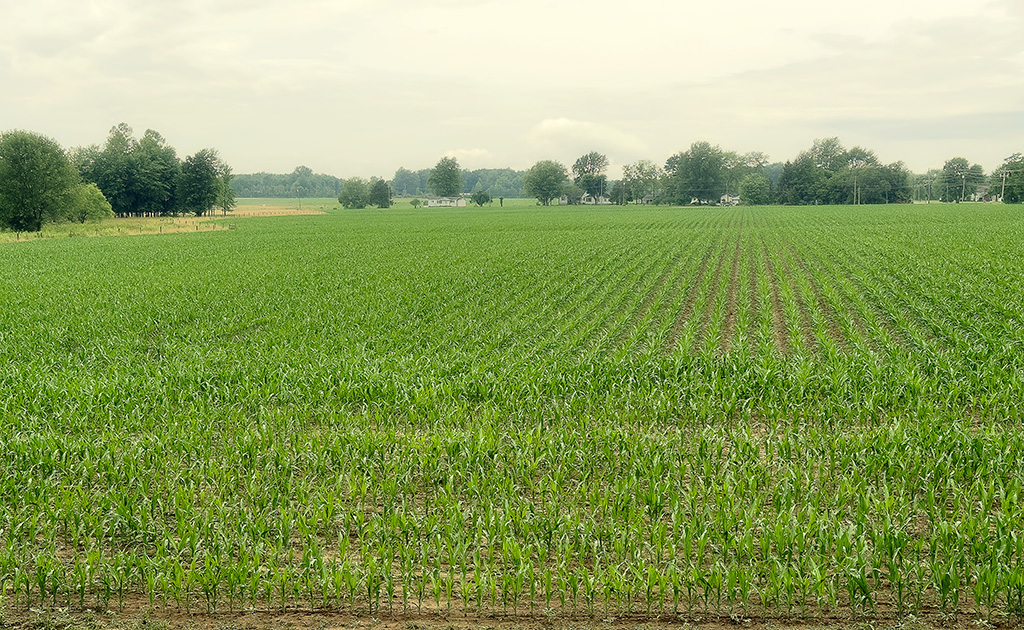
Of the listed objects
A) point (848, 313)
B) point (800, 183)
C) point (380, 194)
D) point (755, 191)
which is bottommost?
point (848, 313)

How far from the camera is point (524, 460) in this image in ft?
25.9

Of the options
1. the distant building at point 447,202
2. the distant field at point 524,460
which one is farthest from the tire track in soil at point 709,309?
the distant building at point 447,202

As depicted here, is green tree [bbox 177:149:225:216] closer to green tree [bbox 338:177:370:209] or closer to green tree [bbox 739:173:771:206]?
green tree [bbox 338:177:370:209]

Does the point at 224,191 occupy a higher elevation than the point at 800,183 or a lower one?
lower

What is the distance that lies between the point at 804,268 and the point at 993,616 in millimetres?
25160

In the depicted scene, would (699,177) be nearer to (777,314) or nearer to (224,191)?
(224,191)

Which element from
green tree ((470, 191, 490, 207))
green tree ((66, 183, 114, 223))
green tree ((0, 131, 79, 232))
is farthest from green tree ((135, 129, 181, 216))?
green tree ((470, 191, 490, 207))

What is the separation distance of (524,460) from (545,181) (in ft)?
A: 558

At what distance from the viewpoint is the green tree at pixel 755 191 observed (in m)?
156

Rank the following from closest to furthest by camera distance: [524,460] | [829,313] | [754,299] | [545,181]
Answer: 1. [524,460]
2. [829,313]
3. [754,299]
4. [545,181]

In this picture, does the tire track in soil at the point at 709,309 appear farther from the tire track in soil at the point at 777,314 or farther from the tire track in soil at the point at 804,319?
the tire track in soil at the point at 804,319

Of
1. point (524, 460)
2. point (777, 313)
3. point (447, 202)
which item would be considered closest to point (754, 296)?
point (777, 313)

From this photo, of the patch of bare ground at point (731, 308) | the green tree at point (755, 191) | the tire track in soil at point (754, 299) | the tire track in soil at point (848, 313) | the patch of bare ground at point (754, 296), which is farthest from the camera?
the green tree at point (755, 191)

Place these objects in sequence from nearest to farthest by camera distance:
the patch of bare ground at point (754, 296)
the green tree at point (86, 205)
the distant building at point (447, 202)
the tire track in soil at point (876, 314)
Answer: the tire track in soil at point (876, 314) < the patch of bare ground at point (754, 296) < the green tree at point (86, 205) < the distant building at point (447, 202)
